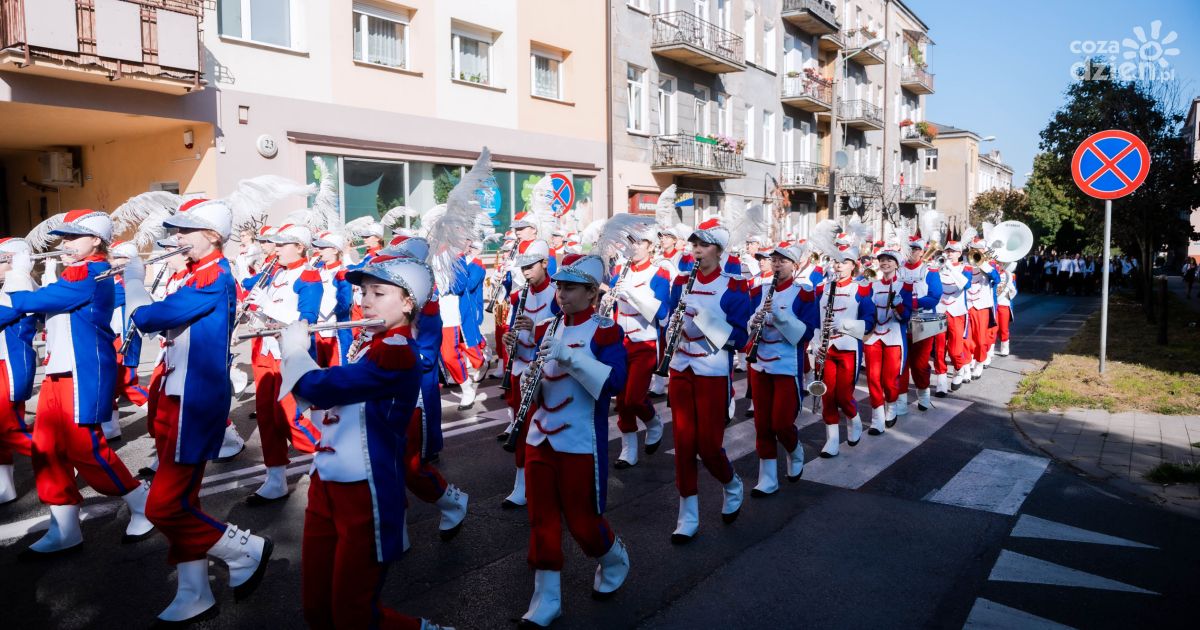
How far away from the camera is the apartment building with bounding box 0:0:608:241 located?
12.5 metres

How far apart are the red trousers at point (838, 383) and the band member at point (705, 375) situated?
2.19m

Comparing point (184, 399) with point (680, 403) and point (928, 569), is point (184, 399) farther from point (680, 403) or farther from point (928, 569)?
point (928, 569)

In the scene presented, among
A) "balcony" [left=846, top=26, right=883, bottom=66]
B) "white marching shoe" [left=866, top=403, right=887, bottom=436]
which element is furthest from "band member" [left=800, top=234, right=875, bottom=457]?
"balcony" [left=846, top=26, right=883, bottom=66]

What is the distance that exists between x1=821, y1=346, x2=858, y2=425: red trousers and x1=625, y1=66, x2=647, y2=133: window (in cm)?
1691

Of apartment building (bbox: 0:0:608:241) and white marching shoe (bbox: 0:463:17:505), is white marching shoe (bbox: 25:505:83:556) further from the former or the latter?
apartment building (bbox: 0:0:608:241)

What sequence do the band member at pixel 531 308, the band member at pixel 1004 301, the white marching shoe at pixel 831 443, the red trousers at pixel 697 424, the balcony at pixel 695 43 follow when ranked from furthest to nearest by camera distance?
the balcony at pixel 695 43 → the band member at pixel 1004 301 → the white marching shoe at pixel 831 443 → the band member at pixel 531 308 → the red trousers at pixel 697 424

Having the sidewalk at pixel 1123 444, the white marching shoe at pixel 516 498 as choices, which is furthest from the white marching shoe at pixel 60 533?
the sidewalk at pixel 1123 444

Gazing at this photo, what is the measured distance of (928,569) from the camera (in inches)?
197

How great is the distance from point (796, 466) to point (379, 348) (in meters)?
4.43

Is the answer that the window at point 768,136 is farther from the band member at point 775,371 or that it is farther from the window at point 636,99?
the band member at point 775,371

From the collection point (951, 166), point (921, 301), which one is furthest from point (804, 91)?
point (951, 166)

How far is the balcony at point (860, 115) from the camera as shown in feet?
127

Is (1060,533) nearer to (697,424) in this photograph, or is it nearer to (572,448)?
(697,424)

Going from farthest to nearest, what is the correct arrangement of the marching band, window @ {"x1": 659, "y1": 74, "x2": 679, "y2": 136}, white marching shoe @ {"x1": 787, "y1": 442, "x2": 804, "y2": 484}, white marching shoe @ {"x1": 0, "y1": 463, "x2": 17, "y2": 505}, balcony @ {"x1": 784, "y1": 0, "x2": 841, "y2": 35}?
1. balcony @ {"x1": 784, "y1": 0, "x2": 841, "y2": 35}
2. window @ {"x1": 659, "y1": 74, "x2": 679, "y2": 136}
3. white marching shoe @ {"x1": 787, "y1": 442, "x2": 804, "y2": 484}
4. white marching shoe @ {"x1": 0, "y1": 463, "x2": 17, "y2": 505}
5. the marching band
